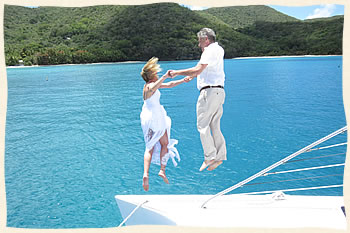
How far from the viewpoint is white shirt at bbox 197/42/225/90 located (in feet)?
9.19

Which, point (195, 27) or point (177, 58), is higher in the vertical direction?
point (195, 27)

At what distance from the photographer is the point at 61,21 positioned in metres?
8.36

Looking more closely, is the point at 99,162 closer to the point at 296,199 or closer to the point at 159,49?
the point at 159,49

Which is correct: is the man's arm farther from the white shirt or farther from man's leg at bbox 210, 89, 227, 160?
man's leg at bbox 210, 89, 227, 160

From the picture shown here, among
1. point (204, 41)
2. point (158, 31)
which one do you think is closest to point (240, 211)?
point (204, 41)

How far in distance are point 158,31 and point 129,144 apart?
3.71 m

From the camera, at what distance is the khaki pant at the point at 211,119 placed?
9.69 ft

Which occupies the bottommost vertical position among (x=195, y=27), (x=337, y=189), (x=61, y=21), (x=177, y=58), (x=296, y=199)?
(x=337, y=189)

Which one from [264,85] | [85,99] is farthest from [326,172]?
[85,99]

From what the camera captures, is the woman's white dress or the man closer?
the man

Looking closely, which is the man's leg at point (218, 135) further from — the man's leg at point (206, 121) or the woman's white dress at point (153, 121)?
the woman's white dress at point (153, 121)

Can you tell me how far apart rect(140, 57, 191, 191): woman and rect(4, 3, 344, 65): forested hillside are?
8.02ft

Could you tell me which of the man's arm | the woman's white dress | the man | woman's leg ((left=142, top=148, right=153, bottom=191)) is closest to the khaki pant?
the man

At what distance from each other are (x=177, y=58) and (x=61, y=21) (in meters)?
3.96
